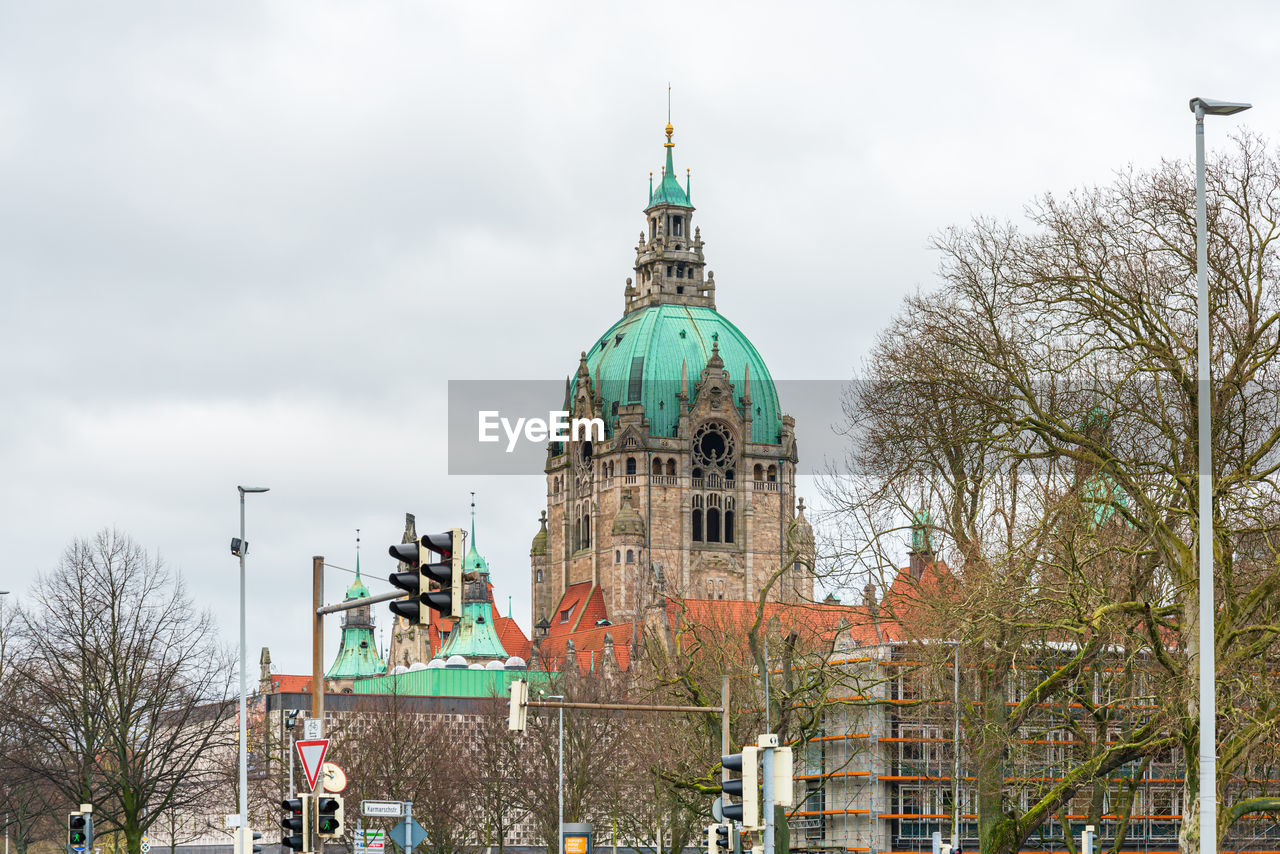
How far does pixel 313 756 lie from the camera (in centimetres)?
2538

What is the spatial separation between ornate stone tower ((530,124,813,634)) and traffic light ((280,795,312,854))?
120 meters

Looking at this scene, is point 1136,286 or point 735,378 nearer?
point 1136,286

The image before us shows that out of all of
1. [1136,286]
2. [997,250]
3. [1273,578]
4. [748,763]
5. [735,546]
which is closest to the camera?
[748,763]

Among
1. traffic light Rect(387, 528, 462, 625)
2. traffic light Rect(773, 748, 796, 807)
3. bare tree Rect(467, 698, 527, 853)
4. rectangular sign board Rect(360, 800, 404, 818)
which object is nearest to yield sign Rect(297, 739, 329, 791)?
traffic light Rect(387, 528, 462, 625)

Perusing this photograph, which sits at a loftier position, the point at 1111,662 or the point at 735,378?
the point at 735,378

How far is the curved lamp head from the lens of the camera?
23125 mm

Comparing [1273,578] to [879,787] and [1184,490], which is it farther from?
[879,787]

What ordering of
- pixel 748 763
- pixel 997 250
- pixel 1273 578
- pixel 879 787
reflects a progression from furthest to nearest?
pixel 879 787
pixel 997 250
pixel 1273 578
pixel 748 763

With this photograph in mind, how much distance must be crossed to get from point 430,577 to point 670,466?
130 m

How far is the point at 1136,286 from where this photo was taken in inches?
1176

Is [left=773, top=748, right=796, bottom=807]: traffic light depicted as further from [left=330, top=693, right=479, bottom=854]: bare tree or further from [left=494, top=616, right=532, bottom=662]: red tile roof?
[left=494, top=616, right=532, bottom=662]: red tile roof

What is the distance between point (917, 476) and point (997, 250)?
4097 millimetres

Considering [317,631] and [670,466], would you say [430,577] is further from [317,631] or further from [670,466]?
Answer: [670,466]

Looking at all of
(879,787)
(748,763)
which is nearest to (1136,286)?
(748,763)
